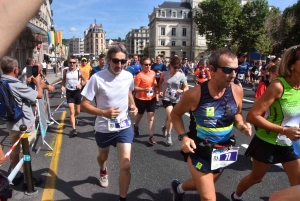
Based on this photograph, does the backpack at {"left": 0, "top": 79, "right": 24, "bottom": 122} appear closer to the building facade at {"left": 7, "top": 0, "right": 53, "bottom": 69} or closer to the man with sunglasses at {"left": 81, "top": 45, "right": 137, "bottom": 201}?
the building facade at {"left": 7, "top": 0, "right": 53, "bottom": 69}

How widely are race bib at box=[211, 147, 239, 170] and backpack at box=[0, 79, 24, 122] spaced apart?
2.52 metres

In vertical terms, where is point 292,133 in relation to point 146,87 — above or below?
below

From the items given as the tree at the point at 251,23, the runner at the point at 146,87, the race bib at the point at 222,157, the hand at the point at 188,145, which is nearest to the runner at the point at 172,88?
the runner at the point at 146,87

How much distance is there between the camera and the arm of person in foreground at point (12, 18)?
801mm

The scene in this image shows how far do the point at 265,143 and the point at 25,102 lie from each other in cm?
315

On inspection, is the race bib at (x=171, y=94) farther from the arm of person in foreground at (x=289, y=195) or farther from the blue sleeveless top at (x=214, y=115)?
the arm of person in foreground at (x=289, y=195)

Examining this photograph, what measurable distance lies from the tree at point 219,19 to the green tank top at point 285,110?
209ft

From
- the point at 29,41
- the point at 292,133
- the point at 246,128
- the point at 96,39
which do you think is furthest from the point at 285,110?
the point at 96,39

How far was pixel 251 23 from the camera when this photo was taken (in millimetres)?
60938

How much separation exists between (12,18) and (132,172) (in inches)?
150

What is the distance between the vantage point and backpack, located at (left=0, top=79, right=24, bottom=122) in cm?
325

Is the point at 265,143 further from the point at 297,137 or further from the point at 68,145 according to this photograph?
the point at 68,145

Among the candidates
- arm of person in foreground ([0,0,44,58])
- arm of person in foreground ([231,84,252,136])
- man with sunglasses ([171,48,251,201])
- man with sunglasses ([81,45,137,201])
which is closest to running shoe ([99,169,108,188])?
man with sunglasses ([81,45,137,201])

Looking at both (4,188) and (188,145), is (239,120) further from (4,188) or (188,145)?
(4,188)
